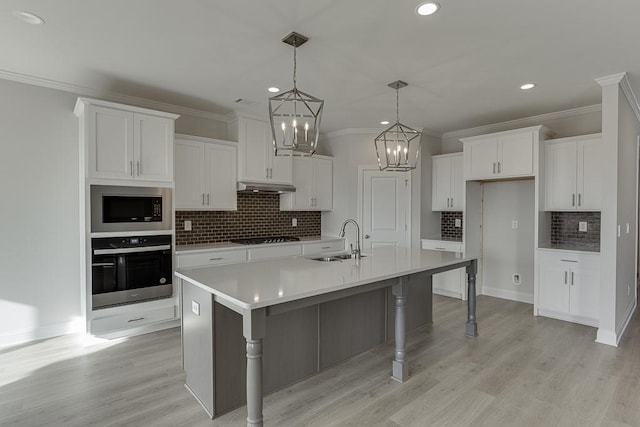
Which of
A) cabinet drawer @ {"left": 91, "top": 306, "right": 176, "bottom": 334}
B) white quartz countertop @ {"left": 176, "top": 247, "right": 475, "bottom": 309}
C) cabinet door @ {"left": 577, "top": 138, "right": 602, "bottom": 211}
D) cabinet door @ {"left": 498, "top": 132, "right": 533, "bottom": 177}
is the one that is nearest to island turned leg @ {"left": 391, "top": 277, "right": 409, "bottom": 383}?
white quartz countertop @ {"left": 176, "top": 247, "right": 475, "bottom": 309}

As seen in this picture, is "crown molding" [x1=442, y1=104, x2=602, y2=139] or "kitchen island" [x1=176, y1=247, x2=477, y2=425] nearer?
"kitchen island" [x1=176, y1=247, x2=477, y2=425]

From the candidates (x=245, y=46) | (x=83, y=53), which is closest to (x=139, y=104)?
(x=83, y=53)

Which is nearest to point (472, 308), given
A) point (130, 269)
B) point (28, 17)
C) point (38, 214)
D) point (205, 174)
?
point (205, 174)

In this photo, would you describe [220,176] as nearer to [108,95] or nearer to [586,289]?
[108,95]

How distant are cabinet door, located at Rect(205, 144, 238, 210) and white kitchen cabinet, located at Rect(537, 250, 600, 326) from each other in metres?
3.91

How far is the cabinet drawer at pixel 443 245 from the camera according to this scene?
501cm

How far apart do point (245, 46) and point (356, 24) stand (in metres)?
0.90

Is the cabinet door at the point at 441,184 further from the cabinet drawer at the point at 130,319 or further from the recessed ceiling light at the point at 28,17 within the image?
the recessed ceiling light at the point at 28,17

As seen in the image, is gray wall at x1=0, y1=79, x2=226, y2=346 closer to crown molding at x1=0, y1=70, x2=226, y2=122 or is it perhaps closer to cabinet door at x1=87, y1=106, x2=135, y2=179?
crown molding at x1=0, y1=70, x2=226, y2=122

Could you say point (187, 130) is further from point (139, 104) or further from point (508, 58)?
point (508, 58)

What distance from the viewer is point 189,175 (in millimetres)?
4117

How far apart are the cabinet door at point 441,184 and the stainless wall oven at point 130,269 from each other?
13.1 feet

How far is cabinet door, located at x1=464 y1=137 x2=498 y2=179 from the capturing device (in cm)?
462

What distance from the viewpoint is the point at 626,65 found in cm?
301
